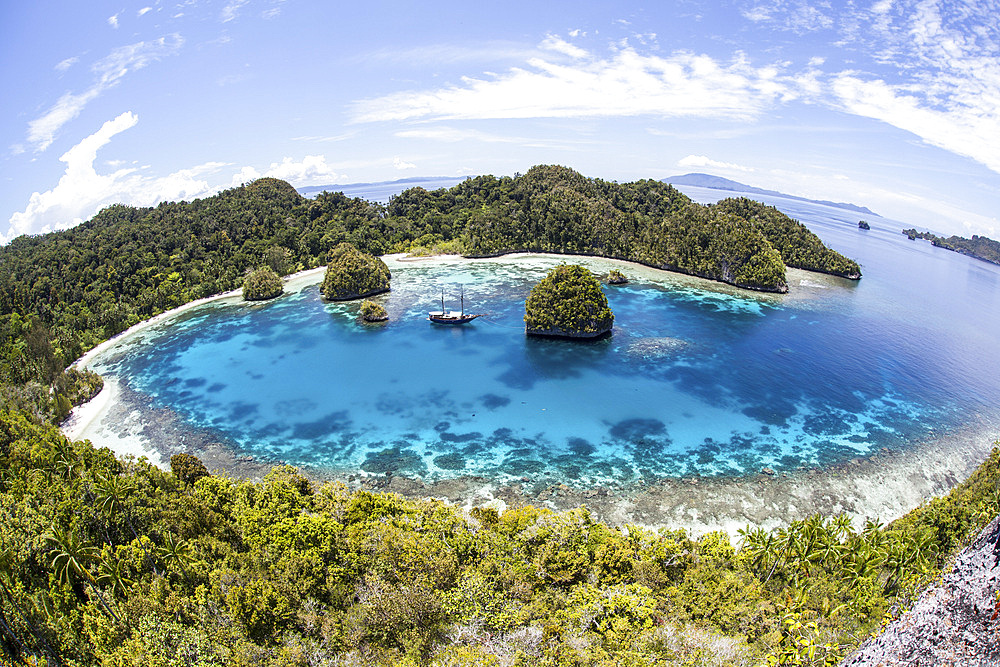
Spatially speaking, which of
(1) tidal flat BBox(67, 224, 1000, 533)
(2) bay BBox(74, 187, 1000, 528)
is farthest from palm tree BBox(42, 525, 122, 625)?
(2) bay BBox(74, 187, 1000, 528)

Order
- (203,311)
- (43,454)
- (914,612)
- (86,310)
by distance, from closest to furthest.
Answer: (914,612) < (43,454) < (86,310) < (203,311)

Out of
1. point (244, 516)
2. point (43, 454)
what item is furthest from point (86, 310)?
point (244, 516)

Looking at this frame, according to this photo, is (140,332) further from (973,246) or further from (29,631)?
(973,246)

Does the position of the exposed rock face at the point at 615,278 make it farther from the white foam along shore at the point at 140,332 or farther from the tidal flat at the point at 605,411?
the tidal flat at the point at 605,411

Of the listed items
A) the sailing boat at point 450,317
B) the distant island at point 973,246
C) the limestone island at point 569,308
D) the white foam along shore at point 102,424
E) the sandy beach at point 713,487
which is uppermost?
the distant island at point 973,246

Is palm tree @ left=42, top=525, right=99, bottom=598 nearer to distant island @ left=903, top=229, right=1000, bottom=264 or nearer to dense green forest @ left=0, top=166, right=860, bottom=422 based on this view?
dense green forest @ left=0, top=166, right=860, bottom=422

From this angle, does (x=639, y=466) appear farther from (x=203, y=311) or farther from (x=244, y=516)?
(x=203, y=311)

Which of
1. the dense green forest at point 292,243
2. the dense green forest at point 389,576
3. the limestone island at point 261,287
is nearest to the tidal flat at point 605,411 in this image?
the dense green forest at point 389,576
